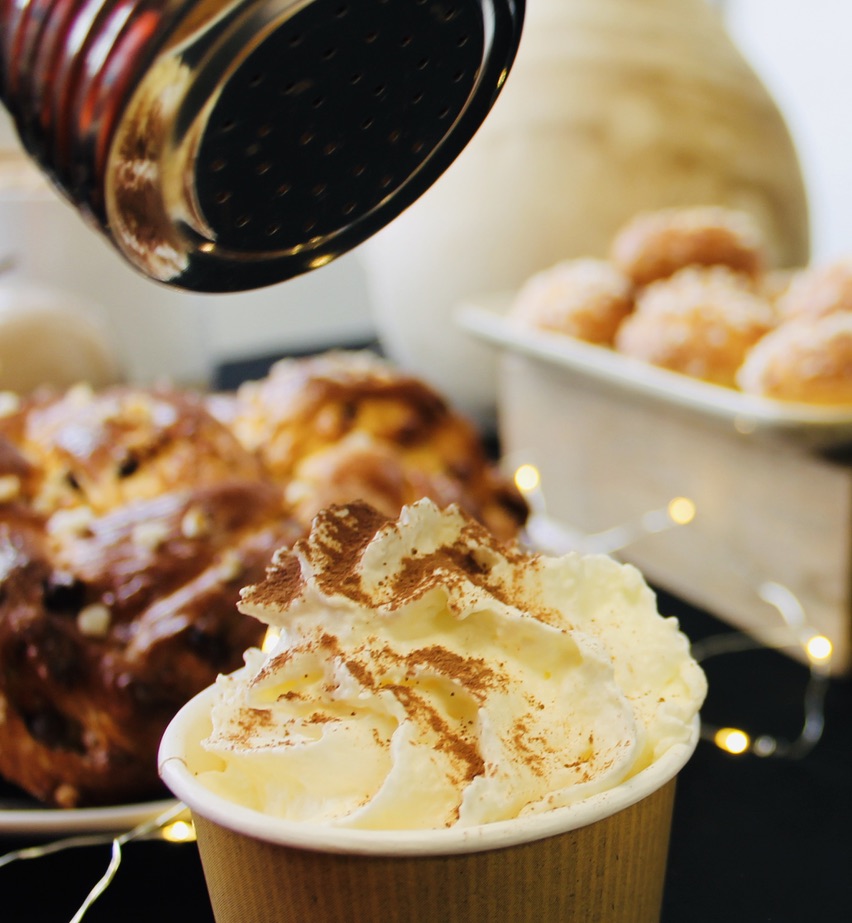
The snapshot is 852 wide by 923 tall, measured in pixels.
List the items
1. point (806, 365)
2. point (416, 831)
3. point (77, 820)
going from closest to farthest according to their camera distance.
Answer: point (416, 831) → point (77, 820) → point (806, 365)

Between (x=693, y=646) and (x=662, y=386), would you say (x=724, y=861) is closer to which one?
(x=693, y=646)

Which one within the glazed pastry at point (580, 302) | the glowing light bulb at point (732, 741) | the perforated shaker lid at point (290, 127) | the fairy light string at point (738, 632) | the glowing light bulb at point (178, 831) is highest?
the perforated shaker lid at point (290, 127)

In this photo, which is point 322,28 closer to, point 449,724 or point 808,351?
point 449,724

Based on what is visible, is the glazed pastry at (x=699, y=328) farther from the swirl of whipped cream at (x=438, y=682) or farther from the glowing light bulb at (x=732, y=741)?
the swirl of whipped cream at (x=438, y=682)

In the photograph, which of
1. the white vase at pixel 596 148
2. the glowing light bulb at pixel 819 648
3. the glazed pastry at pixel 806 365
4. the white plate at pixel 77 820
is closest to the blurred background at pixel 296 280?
the white vase at pixel 596 148

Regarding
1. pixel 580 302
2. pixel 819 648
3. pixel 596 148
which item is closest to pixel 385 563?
pixel 819 648

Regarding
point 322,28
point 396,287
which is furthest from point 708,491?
point 322,28
